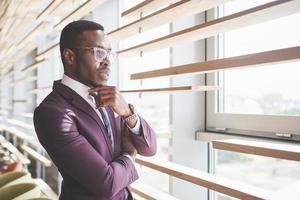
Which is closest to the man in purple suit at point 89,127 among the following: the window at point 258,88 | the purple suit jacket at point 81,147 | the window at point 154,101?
the purple suit jacket at point 81,147

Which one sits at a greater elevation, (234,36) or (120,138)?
(234,36)

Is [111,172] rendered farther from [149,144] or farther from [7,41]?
[7,41]

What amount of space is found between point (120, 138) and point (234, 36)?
0.73m

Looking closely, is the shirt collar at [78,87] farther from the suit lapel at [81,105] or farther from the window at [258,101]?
the window at [258,101]

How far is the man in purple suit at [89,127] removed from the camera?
1053 millimetres

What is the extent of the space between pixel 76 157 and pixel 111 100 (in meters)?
0.23

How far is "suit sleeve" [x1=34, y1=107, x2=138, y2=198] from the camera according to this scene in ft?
3.42

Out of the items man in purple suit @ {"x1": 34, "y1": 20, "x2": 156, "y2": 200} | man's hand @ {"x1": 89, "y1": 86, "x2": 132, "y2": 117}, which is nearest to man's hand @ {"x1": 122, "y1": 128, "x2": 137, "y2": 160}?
man in purple suit @ {"x1": 34, "y1": 20, "x2": 156, "y2": 200}

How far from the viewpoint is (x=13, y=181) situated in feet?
5.94

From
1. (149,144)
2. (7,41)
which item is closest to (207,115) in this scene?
(149,144)

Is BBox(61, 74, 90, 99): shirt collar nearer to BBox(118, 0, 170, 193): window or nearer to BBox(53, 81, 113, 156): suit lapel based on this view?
BBox(53, 81, 113, 156): suit lapel

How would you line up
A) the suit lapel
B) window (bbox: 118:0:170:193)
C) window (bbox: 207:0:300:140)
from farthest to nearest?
window (bbox: 118:0:170:193) → window (bbox: 207:0:300:140) → the suit lapel

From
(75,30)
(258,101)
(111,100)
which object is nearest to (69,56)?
(75,30)

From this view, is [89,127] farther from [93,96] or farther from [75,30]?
[75,30]
